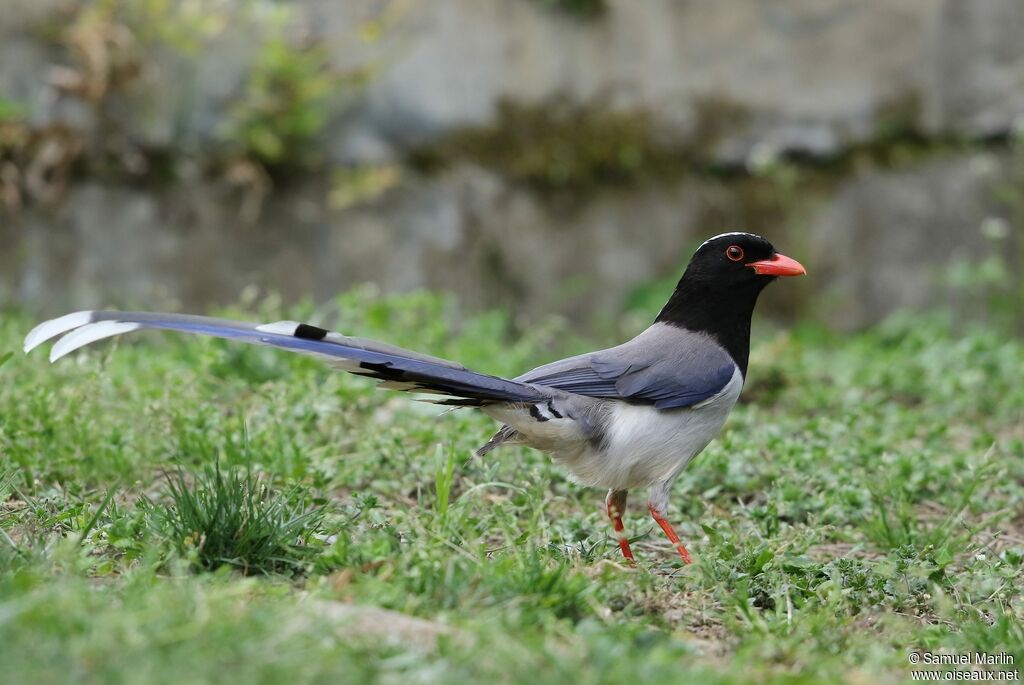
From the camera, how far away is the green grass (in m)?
2.67

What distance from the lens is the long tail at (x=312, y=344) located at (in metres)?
3.59

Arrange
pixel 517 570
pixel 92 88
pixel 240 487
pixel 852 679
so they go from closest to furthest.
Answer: pixel 852 679
pixel 517 570
pixel 240 487
pixel 92 88

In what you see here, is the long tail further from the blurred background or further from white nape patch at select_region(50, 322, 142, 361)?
the blurred background

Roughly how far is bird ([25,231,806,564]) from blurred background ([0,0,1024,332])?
12.1 ft

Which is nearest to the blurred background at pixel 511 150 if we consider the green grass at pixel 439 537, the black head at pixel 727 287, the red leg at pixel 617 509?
the green grass at pixel 439 537

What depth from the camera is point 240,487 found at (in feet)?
12.1

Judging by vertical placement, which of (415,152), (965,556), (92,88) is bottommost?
(965,556)

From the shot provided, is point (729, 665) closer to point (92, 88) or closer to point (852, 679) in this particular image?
point (852, 679)

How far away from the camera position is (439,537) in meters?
3.61

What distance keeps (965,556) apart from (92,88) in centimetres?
599

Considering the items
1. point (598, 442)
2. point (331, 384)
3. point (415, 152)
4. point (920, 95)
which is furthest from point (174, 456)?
point (920, 95)

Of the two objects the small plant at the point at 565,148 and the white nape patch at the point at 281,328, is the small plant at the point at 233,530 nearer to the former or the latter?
the white nape patch at the point at 281,328

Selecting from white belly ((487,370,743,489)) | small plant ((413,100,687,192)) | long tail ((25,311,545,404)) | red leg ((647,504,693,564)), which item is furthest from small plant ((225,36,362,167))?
red leg ((647,504,693,564))

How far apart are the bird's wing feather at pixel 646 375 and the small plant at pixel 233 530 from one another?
44.1 inches
